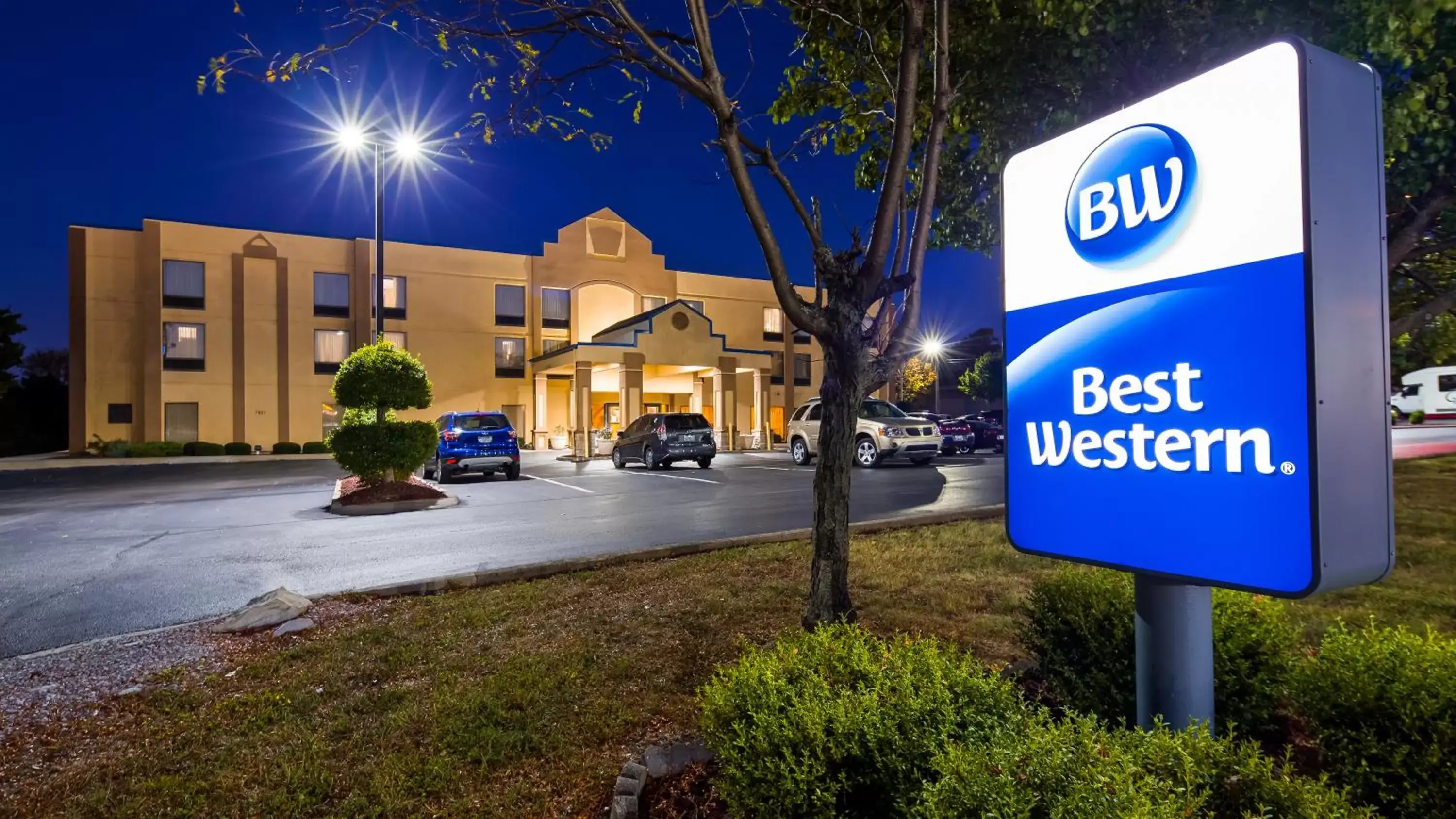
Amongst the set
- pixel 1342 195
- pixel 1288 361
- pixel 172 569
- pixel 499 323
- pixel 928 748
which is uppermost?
pixel 499 323

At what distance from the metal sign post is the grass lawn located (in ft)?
5.69

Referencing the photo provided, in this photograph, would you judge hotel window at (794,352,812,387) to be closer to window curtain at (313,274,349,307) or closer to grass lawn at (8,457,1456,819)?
window curtain at (313,274,349,307)

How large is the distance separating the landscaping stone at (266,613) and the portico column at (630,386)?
949 inches

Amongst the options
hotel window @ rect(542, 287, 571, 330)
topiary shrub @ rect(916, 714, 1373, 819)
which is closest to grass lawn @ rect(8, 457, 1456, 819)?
topiary shrub @ rect(916, 714, 1373, 819)

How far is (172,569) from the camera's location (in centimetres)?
747

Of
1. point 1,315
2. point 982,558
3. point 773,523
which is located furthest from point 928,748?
point 1,315

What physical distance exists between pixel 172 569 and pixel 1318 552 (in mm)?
9649

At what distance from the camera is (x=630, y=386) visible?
29922 mm

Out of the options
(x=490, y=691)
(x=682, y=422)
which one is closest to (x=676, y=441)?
(x=682, y=422)

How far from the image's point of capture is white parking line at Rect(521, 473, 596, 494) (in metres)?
15.0

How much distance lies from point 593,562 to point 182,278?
115 ft

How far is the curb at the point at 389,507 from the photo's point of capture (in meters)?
12.1

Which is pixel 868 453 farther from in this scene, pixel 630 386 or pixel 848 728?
pixel 848 728

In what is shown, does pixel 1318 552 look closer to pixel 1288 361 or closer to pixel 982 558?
pixel 1288 361
